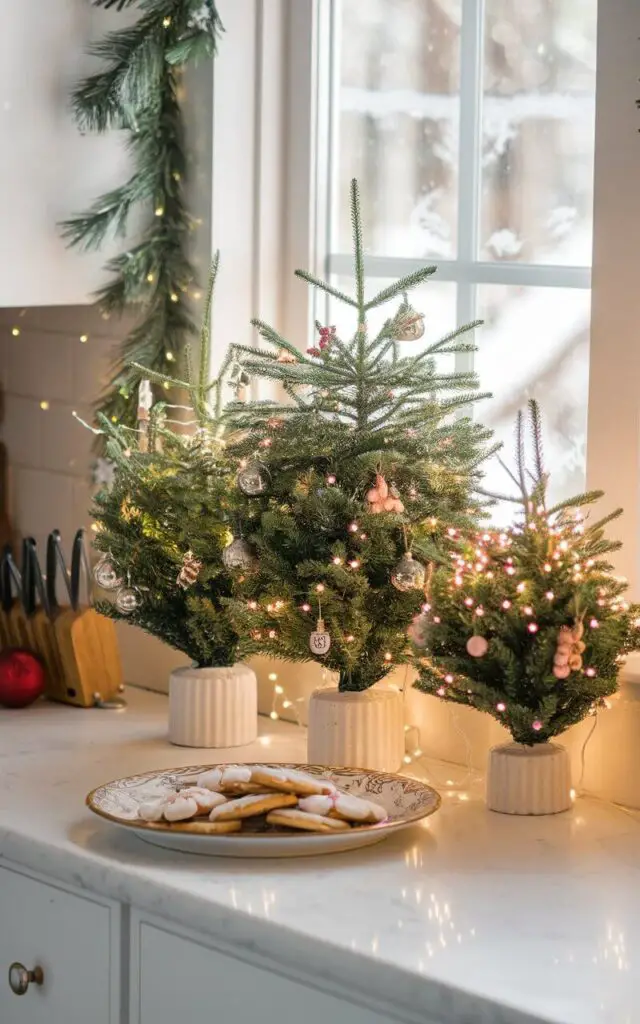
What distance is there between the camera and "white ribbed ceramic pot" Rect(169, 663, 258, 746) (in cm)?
202

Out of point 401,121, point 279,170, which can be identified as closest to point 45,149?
point 279,170

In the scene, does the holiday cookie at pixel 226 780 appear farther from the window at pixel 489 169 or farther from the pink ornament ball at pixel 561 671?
the window at pixel 489 169

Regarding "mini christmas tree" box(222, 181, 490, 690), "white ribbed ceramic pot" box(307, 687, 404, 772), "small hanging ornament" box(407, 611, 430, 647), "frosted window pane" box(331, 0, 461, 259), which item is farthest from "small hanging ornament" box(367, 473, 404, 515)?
"frosted window pane" box(331, 0, 461, 259)

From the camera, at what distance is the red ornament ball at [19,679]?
2213 mm

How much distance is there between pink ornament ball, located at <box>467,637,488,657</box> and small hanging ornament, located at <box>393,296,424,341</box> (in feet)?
1.22

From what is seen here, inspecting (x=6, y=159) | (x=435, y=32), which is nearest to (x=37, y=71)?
(x=6, y=159)

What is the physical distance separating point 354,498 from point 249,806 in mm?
398

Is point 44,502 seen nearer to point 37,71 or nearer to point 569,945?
point 37,71

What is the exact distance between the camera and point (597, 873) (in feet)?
5.04

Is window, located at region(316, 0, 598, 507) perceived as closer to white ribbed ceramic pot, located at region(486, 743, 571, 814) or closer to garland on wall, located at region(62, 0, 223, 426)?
garland on wall, located at region(62, 0, 223, 426)

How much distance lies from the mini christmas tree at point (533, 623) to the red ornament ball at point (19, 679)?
2.35 ft

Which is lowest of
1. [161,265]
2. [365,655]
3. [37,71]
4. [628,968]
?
[628,968]

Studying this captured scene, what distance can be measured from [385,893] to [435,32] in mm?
1171

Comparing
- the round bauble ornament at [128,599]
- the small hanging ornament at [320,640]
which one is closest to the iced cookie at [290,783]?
the small hanging ornament at [320,640]
